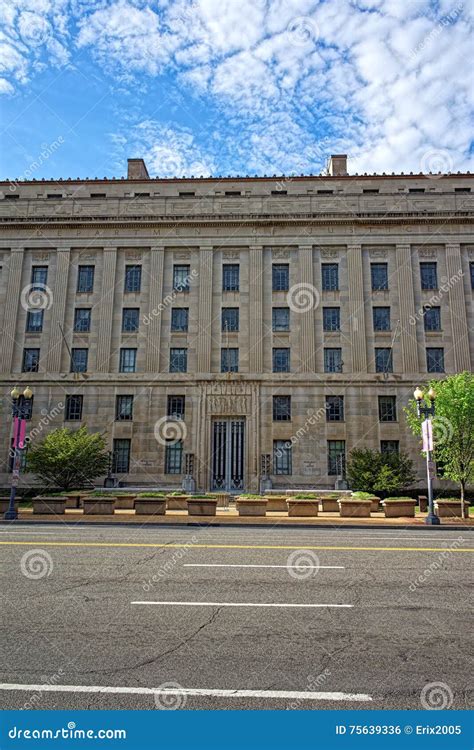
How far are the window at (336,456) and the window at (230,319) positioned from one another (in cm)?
979

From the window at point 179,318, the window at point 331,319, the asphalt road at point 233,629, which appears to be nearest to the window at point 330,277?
the window at point 331,319

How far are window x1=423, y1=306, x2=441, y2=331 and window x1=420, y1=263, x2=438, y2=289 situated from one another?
5.32ft

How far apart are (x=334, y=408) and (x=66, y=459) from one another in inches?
644

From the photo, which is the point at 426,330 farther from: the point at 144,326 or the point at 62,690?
the point at 62,690

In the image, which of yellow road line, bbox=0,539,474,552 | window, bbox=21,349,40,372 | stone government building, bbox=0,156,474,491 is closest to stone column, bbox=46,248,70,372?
stone government building, bbox=0,156,474,491

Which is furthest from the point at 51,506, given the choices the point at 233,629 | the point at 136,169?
the point at 136,169

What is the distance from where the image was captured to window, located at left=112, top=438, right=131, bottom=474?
31391 mm

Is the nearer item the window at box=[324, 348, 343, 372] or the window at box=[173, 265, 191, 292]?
the window at box=[324, 348, 343, 372]

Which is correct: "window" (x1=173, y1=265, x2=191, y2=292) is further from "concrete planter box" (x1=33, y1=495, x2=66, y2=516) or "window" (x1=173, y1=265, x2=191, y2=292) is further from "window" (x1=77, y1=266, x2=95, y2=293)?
"concrete planter box" (x1=33, y1=495, x2=66, y2=516)

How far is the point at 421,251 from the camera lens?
3394 centimetres

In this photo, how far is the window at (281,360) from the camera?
106 feet

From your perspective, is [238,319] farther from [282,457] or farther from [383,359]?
[383,359]

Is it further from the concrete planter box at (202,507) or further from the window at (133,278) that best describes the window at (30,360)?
the concrete planter box at (202,507)

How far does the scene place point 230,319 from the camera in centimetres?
3331
